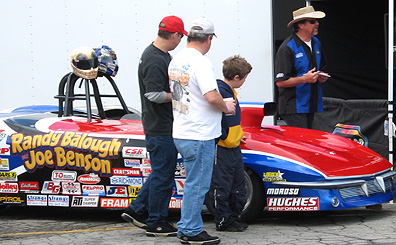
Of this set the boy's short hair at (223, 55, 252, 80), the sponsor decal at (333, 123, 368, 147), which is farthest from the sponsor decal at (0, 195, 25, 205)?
the sponsor decal at (333, 123, 368, 147)

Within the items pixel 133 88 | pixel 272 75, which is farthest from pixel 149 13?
pixel 272 75

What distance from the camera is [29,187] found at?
607cm

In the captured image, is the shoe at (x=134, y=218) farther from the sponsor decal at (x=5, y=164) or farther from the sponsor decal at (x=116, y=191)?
the sponsor decal at (x=5, y=164)

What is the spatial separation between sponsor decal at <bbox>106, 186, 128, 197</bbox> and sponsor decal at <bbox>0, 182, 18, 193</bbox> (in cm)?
90

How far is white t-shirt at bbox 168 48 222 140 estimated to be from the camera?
477 cm

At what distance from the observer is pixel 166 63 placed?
5254mm

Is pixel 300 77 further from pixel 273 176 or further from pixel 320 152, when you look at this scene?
pixel 273 176

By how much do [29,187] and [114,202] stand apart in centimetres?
82

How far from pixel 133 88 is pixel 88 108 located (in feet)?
5.52

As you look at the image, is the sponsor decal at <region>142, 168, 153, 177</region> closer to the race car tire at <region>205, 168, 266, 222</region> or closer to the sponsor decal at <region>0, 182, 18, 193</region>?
the race car tire at <region>205, 168, 266, 222</region>

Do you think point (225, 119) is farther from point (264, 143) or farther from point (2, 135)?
point (2, 135)

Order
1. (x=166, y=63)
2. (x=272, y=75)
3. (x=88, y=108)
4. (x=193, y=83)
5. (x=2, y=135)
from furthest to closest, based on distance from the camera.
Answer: (x=272, y=75) < (x=88, y=108) < (x=2, y=135) < (x=166, y=63) < (x=193, y=83)

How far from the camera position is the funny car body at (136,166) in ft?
18.0

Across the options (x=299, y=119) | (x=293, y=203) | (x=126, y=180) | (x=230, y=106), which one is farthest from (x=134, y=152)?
(x=299, y=119)
